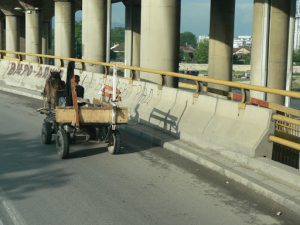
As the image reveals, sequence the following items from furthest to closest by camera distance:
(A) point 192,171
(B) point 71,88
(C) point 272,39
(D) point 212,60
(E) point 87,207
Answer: (D) point 212,60 < (C) point 272,39 < (B) point 71,88 < (A) point 192,171 < (E) point 87,207

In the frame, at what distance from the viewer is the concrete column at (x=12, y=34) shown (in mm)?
59875

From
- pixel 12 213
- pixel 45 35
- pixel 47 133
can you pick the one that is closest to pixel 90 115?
pixel 47 133

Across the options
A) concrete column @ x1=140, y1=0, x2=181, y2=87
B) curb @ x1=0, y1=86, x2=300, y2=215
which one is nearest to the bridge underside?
concrete column @ x1=140, y1=0, x2=181, y2=87

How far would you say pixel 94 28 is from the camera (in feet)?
100.0

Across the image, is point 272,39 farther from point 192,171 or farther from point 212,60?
point 192,171

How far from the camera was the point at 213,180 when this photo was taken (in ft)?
27.8

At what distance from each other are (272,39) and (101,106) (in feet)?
48.5

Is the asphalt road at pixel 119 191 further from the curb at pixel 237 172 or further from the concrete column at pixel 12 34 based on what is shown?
the concrete column at pixel 12 34

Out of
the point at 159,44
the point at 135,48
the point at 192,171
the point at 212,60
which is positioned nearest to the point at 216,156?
the point at 192,171

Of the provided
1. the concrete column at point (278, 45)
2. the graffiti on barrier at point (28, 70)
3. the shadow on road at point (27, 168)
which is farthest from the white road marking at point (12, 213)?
the concrete column at point (278, 45)

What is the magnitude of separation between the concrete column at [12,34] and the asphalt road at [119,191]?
167 ft

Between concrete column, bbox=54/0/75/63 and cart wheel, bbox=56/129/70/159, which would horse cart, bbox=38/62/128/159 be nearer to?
cart wheel, bbox=56/129/70/159

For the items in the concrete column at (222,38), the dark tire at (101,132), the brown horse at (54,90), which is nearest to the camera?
the dark tire at (101,132)

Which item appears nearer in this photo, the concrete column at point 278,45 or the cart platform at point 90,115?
the cart platform at point 90,115
